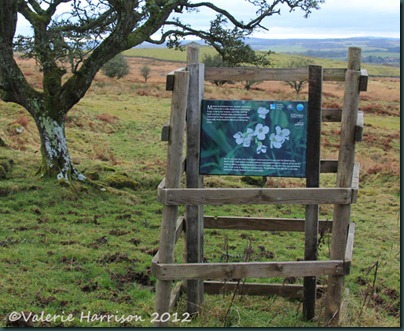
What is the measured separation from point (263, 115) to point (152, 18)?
11452mm

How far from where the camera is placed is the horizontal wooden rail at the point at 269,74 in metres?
7.52

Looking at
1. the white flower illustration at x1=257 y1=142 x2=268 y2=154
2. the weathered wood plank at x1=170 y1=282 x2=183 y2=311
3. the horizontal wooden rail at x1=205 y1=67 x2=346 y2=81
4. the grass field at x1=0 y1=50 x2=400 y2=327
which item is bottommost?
the grass field at x1=0 y1=50 x2=400 y2=327

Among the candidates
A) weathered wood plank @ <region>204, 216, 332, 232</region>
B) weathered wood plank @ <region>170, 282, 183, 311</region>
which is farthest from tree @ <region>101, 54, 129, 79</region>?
weathered wood plank @ <region>170, 282, 183, 311</region>

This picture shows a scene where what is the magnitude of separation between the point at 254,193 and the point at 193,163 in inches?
41.9

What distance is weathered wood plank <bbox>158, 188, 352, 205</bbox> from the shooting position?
660cm

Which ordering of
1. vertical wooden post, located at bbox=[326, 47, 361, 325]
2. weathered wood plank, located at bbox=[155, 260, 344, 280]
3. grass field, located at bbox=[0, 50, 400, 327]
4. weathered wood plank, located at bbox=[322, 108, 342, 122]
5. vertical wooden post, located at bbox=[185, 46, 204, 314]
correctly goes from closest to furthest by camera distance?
weathered wood plank, located at bbox=[155, 260, 344, 280] < vertical wooden post, located at bbox=[326, 47, 361, 325] < vertical wooden post, located at bbox=[185, 46, 204, 314] < weathered wood plank, located at bbox=[322, 108, 342, 122] < grass field, located at bbox=[0, 50, 400, 327]

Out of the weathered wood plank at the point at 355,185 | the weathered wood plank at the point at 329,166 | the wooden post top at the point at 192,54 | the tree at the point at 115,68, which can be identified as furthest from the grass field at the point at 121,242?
the tree at the point at 115,68

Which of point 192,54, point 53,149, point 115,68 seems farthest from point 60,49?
point 115,68

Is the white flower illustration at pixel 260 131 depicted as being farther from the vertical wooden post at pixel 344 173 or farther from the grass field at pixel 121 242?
the grass field at pixel 121 242

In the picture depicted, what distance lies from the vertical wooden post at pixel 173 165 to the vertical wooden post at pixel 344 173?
81.6 inches

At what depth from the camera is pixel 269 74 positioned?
7633 millimetres

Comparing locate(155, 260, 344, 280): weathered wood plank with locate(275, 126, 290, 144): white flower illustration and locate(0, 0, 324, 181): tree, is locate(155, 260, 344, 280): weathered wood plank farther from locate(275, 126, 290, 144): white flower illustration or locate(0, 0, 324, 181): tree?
locate(0, 0, 324, 181): tree

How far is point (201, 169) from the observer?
7.44 meters

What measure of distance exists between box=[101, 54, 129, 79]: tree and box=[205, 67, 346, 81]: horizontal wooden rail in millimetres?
57085
